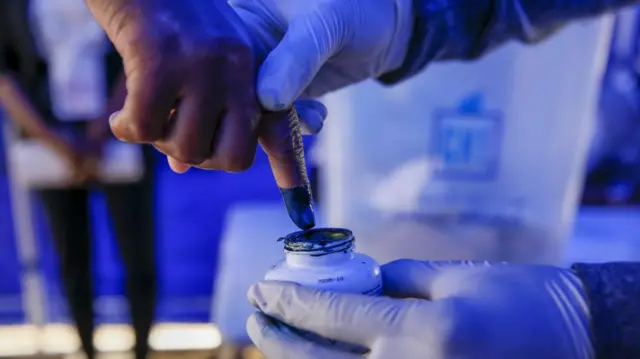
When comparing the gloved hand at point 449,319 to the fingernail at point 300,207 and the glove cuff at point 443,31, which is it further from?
the glove cuff at point 443,31

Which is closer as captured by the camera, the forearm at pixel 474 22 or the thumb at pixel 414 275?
the thumb at pixel 414 275

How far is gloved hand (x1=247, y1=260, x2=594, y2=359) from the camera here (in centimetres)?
48

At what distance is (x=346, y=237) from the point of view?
51 cm

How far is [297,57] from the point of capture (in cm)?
56

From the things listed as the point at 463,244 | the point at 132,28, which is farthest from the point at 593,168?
the point at 132,28

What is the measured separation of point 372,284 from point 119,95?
107cm

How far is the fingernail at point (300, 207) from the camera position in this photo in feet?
1.82

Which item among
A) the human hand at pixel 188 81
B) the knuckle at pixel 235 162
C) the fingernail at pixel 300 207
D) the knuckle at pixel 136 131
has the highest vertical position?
the human hand at pixel 188 81

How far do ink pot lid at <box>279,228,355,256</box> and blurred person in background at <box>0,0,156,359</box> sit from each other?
40.1 inches

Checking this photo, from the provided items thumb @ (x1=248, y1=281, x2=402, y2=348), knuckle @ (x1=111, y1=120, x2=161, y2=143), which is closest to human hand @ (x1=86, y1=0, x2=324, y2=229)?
knuckle @ (x1=111, y1=120, x2=161, y2=143)

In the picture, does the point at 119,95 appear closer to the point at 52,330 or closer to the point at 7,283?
the point at 52,330

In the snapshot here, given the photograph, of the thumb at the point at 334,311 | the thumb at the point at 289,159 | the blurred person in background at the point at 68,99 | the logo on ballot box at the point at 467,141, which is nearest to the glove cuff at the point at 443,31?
the logo on ballot box at the point at 467,141

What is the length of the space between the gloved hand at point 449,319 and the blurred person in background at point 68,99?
3.43 ft

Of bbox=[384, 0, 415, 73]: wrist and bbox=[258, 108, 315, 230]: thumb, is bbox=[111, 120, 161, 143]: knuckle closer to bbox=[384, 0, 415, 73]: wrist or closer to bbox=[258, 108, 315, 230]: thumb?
bbox=[258, 108, 315, 230]: thumb
